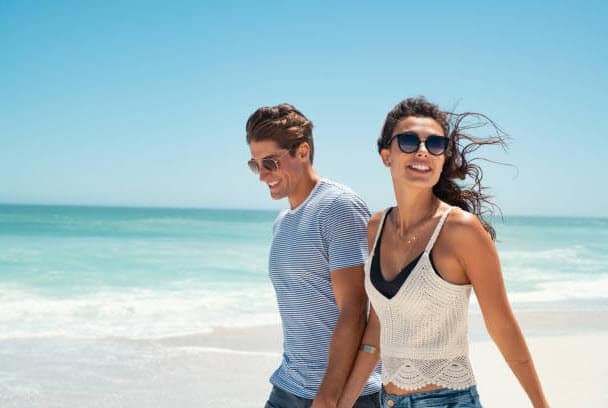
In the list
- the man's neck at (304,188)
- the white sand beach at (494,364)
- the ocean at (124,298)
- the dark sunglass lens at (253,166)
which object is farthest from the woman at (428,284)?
the white sand beach at (494,364)

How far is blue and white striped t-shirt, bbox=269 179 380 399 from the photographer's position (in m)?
2.44

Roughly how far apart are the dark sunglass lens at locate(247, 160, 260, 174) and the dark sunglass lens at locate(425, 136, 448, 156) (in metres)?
0.80

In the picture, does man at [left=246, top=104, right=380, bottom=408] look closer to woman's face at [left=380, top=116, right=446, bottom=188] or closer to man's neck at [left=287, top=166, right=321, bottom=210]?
man's neck at [left=287, top=166, right=321, bottom=210]

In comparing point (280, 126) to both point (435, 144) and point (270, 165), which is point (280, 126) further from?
point (435, 144)

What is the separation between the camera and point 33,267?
60.9ft

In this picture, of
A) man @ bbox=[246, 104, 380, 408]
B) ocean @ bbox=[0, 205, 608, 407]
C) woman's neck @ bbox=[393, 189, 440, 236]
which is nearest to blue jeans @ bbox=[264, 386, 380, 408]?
man @ bbox=[246, 104, 380, 408]

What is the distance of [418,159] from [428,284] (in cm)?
42

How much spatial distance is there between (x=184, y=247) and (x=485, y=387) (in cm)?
2253

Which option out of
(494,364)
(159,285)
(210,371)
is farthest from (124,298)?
(494,364)

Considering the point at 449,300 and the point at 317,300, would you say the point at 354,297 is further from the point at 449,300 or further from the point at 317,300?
the point at 449,300

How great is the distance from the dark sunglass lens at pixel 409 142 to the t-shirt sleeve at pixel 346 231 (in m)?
0.36

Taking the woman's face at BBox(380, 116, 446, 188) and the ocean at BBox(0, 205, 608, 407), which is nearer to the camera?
the woman's face at BBox(380, 116, 446, 188)

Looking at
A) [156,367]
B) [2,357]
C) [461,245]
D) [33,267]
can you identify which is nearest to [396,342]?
[461,245]

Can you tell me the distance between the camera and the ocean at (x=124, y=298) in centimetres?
705
